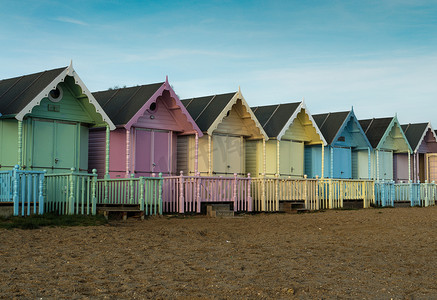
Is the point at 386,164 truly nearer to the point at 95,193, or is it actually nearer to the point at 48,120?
the point at 48,120

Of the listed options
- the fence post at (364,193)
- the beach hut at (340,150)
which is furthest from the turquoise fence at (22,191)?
the beach hut at (340,150)

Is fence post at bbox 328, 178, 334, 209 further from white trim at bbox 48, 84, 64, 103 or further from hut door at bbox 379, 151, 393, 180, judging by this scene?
white trim at bbox 48, 84, 64, 103

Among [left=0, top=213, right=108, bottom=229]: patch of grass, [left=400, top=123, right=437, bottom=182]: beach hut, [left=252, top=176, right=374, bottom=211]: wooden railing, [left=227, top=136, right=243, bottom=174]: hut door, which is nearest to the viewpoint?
[left=0, top=213, right=108, bottom=229]: patch of grass

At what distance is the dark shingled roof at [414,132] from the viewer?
34716 mm

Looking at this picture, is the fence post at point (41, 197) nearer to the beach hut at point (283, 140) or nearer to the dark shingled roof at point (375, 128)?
the beach hut at point (283, 140)

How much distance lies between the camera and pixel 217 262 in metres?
10.6

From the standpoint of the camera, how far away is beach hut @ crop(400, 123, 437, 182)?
3491 cm

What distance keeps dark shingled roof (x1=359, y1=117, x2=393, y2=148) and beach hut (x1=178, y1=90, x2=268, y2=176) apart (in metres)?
9.22

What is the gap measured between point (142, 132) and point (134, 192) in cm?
381

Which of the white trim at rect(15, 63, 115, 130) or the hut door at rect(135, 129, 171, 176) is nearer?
the white trim at rect(15, 63, 115, 130)

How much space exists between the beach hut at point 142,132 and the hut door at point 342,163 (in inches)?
383

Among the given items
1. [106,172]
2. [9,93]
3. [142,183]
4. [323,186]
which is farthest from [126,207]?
[323,186]

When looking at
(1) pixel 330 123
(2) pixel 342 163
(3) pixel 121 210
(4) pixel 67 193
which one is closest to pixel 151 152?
(3) pixel 121 210

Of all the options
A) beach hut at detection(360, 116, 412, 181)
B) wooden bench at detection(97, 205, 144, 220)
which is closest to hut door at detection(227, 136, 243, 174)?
wooden bench at detection(97, 205, 144, 220)
